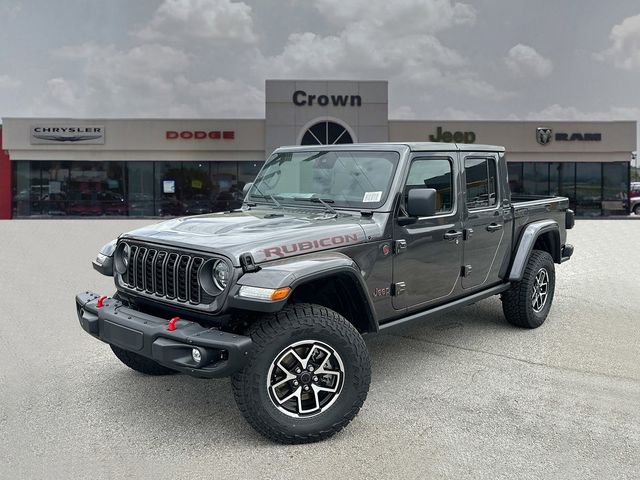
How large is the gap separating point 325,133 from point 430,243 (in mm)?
23252

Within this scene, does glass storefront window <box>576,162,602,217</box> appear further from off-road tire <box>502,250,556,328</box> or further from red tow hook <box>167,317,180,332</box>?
red tow hook <box>167,317,180,332</box>

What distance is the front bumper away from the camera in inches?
136

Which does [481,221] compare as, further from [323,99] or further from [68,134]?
[68,134]

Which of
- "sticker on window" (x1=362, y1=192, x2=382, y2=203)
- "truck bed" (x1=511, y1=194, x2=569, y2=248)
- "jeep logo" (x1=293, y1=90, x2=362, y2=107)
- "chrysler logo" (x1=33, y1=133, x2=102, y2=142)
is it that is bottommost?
"truck bed" (x1=511, y1=194, x2=569, y2=248)

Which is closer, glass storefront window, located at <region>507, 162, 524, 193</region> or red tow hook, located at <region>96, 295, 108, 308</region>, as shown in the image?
red tow hook, located at <region>96, 295, 108, 308</region>

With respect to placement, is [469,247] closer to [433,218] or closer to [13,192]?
[433,218]

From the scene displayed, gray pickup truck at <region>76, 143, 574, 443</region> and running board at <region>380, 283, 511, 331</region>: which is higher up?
gray pickup truck at <region>76, 143, 574, 443</region>

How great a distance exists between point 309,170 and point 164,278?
1795mm

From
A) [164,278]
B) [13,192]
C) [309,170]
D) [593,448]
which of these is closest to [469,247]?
[309,170]

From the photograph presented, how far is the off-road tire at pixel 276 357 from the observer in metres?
3.59

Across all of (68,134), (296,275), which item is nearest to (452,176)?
(296,275)

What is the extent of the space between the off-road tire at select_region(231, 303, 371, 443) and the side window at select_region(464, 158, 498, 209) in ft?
7.36

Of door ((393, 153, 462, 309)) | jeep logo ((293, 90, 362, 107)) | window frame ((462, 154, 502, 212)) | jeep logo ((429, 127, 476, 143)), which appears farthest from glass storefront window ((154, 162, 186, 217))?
door ((393, 153, 462, 309))

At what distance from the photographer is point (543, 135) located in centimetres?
2945
